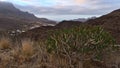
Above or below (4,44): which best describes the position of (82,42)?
above

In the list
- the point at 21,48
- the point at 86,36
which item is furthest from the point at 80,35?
the point at 21,48

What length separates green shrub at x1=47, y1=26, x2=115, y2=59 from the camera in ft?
38.1

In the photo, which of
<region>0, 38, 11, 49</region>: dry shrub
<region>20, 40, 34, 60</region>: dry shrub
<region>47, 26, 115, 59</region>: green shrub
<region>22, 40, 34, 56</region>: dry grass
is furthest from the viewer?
<region>0, 38, 11, 49</region>: dry shrub

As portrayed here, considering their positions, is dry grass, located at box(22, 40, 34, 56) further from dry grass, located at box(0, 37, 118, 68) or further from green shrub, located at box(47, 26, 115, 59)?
green shrub, located at box(47, 26, 115, 59)

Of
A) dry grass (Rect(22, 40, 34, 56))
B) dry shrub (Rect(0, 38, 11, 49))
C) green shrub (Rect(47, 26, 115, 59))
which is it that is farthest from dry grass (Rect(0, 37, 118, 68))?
dry shrub (Rect(0, 38, 11, 49))

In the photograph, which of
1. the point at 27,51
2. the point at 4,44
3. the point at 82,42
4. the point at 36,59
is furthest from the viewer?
the point at 4,44

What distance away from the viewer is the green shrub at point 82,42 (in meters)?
11.6

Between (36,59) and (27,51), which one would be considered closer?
(36,59)

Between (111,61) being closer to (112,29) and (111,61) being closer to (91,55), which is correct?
(91,55)

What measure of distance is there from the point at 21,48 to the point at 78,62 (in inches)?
107

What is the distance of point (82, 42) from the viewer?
1159cm

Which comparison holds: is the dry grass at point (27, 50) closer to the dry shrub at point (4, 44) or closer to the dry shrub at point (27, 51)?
the dry shrub at point (27, 51)

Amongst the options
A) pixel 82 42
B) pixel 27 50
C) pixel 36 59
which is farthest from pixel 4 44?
pixel 82 42

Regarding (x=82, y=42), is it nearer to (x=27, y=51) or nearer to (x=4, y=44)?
(x=27, y=51)
